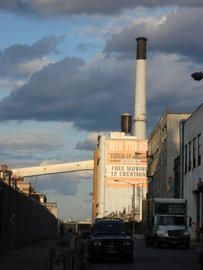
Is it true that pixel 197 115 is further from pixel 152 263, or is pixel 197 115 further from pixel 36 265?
pixel 36 265

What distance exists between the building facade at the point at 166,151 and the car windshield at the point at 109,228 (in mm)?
53121

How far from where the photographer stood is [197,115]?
66750mm

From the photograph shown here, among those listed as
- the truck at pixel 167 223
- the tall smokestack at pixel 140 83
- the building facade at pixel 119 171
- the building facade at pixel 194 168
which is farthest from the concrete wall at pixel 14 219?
the building facade at pixel 119 171

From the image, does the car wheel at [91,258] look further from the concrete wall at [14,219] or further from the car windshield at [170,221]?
the car windshield at [170,221]

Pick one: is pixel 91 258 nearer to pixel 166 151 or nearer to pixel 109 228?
pixel 109 228

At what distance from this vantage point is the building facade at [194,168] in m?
64.6

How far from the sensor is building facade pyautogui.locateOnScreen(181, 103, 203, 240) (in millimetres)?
64562

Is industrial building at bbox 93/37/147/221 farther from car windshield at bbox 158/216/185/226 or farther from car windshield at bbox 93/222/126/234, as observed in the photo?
car windshield at bbox 93/222/126/234

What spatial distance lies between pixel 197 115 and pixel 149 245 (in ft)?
72.4

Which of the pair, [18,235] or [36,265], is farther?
[18,235]

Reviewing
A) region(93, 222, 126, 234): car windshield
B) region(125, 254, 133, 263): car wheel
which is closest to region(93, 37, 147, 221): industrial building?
region(93, 222, 126, 234): car windshield

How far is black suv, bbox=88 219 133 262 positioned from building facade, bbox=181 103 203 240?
1328 inches

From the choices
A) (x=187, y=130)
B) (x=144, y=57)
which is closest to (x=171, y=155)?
(x=187, y=130)

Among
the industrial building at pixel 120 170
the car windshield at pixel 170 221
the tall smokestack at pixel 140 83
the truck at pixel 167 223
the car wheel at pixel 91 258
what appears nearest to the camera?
the car wheel at pixel 91 258
